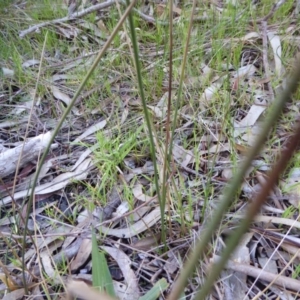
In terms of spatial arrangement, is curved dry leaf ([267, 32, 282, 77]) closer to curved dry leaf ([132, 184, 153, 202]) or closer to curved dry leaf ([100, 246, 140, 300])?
curved dry leaf ([132, 184, 153, 202])

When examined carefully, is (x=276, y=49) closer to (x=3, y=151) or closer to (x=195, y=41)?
(x=195, y=41)

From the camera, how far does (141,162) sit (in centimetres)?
108

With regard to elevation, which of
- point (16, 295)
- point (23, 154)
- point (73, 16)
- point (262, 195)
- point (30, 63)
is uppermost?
point (262, 195)

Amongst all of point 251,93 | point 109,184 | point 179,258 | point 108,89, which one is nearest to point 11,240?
point 109,184

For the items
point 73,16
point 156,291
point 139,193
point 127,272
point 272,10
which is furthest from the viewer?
point 73,16

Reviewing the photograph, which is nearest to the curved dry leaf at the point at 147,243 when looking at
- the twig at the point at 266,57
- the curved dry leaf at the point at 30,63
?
the twig at the point at 266,57

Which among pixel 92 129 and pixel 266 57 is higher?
pixel 266 57

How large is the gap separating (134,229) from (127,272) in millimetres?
107

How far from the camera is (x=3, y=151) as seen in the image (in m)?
1.14

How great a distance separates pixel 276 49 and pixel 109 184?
28.6 inches

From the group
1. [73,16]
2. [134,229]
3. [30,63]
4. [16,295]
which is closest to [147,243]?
[134,229]

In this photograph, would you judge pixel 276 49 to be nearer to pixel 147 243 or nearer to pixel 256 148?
pixel 147 243

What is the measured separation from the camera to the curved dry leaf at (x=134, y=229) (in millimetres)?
908

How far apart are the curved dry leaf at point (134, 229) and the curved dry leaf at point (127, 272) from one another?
41 mm
